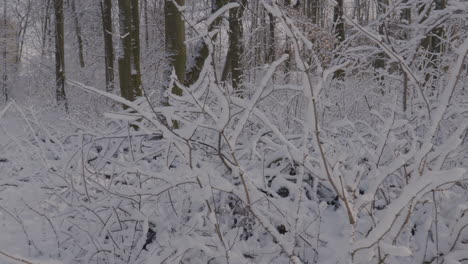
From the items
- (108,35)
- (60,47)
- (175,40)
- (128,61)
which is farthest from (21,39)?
(175,40)

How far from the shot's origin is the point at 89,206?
2.02m

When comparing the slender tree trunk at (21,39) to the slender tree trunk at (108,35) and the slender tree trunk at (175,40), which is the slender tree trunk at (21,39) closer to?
the slender tree trunk at (108,35)

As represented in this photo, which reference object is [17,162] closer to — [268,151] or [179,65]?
[268,151]

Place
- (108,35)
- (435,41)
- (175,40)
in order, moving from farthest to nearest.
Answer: (108,35) → (175,40) → (435,41)

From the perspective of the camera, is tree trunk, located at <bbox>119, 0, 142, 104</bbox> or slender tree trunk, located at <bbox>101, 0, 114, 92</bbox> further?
slender tree trunk, located at <bbox>101, 0, 114, 92</bbox>

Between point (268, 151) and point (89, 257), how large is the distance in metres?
1.20

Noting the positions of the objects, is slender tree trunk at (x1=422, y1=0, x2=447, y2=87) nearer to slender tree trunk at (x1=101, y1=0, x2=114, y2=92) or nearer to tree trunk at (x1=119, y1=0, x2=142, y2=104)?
tree trunk at (x1=119, y1=0, x2=142, y2=104)

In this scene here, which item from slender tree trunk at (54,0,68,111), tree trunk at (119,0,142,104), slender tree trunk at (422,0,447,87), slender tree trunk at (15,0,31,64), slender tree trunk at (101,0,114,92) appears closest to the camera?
slender tree trunk at (422,0,447,87)

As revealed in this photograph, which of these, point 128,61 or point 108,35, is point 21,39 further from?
point 128,61

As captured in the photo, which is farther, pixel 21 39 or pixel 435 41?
pixel 21 39

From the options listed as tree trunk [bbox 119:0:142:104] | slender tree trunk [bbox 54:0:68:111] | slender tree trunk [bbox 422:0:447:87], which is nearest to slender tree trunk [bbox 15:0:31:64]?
slender tree trunk [bbox 54:0:68:111]

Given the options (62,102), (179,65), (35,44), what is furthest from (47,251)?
(35,44)

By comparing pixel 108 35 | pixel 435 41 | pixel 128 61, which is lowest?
pixel 128 61

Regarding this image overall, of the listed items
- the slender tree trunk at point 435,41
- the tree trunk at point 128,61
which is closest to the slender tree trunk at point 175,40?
the tree trunk at point 128,61
